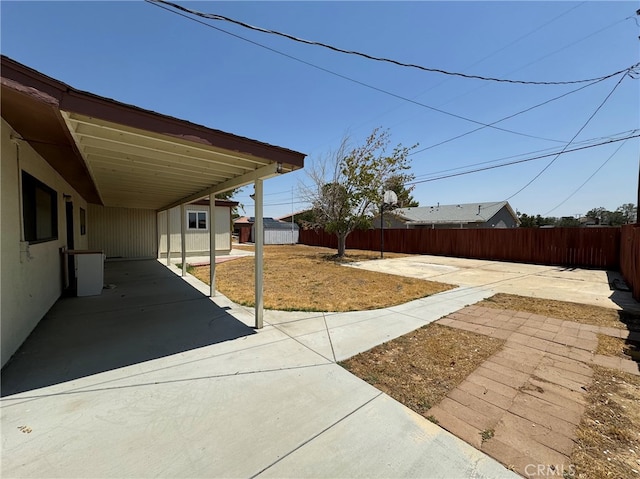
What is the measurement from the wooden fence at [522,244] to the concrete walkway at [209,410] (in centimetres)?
794

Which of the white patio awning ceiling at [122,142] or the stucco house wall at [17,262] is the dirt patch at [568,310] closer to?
the white patio awning ceiling at [122,142]

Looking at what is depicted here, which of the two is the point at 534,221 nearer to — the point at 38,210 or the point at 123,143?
the point at 123,143

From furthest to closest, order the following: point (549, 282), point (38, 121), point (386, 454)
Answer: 1. point (549, 282)
2. point (38, 121)
3. point (386, 454)

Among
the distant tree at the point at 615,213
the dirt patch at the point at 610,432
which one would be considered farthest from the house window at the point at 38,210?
the distant tree at the point at 615,213

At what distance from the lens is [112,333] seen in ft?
12.7

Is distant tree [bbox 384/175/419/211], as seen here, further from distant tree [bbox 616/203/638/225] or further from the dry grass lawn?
distant tree [bbox 616/203/638/225]

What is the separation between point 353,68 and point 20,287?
26.9 feet

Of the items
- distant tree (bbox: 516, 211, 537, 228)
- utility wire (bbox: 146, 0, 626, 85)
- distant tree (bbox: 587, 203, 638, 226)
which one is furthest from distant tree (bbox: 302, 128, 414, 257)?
distant tree (bbox: 587, 203, 638, 226)

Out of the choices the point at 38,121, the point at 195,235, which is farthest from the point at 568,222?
the point at 38,121

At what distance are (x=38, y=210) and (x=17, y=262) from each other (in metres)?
1.70

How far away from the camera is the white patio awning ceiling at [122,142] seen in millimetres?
2191

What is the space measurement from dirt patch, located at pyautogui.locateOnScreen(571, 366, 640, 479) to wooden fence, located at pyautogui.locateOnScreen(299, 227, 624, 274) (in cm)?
594

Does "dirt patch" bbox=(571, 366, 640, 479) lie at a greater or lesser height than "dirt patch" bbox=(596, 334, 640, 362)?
greater

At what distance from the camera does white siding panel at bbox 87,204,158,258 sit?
38.1 feet
